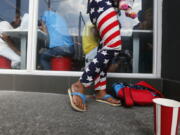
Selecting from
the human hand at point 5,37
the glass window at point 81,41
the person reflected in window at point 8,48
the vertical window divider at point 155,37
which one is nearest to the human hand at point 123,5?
the glass window at point 81,41

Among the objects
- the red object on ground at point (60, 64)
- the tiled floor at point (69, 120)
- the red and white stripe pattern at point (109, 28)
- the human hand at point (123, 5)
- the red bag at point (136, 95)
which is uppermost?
the human hand at point (123, 5)

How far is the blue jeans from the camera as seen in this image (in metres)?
1.78

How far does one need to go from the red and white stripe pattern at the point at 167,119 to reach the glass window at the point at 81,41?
3.65 ft

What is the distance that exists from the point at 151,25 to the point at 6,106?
1.73 m

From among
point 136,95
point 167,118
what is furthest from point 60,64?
point 167,118

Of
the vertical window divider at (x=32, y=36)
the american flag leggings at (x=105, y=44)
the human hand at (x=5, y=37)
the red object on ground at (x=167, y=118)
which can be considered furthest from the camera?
the human hand at (x=5, y=37)

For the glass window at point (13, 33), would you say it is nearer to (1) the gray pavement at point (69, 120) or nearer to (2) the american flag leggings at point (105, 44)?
(1) the gray pavement at point (69, 120)

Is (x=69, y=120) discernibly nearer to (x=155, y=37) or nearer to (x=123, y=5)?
(x=123, y=5)

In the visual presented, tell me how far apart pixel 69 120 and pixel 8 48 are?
5.00 ft

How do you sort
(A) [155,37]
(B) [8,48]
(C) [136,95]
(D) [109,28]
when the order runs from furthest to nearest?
(B) [8,48]
(A) [155,37]
(C) [136,95]
(D) [109,28]

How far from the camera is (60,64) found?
179cm

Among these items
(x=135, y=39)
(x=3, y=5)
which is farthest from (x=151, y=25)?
(x=3, y=5)

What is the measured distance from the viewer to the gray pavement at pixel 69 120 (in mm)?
742

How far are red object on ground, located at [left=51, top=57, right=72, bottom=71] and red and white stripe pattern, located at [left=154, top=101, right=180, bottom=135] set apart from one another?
4.34 feet
